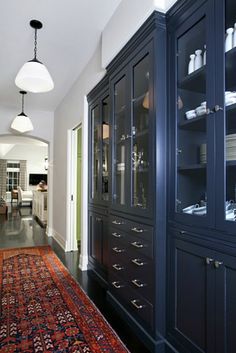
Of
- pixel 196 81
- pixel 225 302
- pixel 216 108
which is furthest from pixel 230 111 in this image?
pixel 225 302

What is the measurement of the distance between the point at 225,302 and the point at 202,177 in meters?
0.73

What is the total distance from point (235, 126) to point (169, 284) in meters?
1.17

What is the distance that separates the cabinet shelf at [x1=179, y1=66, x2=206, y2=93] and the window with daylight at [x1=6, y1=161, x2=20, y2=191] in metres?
14.1

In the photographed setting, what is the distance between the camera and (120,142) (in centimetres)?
244

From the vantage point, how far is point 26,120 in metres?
4.84

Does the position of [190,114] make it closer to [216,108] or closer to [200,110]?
[200,110]

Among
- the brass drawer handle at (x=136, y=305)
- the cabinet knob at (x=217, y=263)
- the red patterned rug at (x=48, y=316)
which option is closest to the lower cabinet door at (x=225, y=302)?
the cabinet knob at (x=217, y=263)

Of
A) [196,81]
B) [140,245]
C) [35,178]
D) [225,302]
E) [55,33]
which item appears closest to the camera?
[225,302]

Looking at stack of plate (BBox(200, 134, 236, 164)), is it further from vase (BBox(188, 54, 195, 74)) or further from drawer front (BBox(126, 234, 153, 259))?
drawer front (BBox(126, 234, 153, 259))

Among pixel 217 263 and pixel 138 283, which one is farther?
pixel 138 283

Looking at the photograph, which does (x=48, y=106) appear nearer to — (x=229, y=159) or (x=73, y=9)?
(x=73, y=9)

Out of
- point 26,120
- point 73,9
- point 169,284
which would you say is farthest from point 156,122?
point 26,120

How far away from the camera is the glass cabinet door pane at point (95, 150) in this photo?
131 inches

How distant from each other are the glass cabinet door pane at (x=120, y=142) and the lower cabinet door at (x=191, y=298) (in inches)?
32.8
